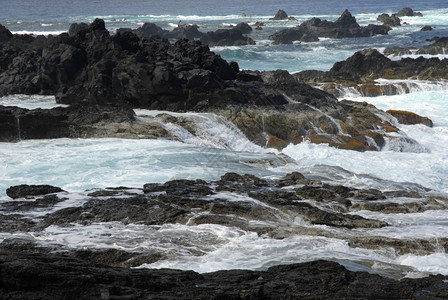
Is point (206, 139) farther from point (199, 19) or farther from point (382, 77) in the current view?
point (199, 19)

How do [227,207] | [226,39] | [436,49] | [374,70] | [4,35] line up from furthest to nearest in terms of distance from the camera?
[226,39] < [436,49] < [4,35] < [374,70] < [227,207]

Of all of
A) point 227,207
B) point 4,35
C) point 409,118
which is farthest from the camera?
point 4,35

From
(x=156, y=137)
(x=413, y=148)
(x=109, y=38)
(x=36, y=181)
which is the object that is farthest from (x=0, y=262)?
(x=109, y=38)

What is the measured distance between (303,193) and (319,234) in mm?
2727

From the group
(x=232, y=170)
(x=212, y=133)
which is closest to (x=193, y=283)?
(x=232, y=170)

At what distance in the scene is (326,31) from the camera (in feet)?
196

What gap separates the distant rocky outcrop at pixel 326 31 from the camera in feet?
183

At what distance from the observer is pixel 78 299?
5.80 metres

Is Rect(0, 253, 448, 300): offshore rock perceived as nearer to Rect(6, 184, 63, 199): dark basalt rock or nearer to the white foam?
Rect(6, 184, 63, 199): dark basalt rock

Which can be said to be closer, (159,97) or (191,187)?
(191,187)

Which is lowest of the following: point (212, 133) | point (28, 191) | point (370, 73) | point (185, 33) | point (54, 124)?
point (212, 133)

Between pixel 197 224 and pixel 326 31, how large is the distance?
5235 centimetres

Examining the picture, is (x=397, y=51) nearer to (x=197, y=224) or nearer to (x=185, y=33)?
(x=185, y=33)

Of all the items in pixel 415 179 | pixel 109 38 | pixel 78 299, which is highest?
pixel 109 38
